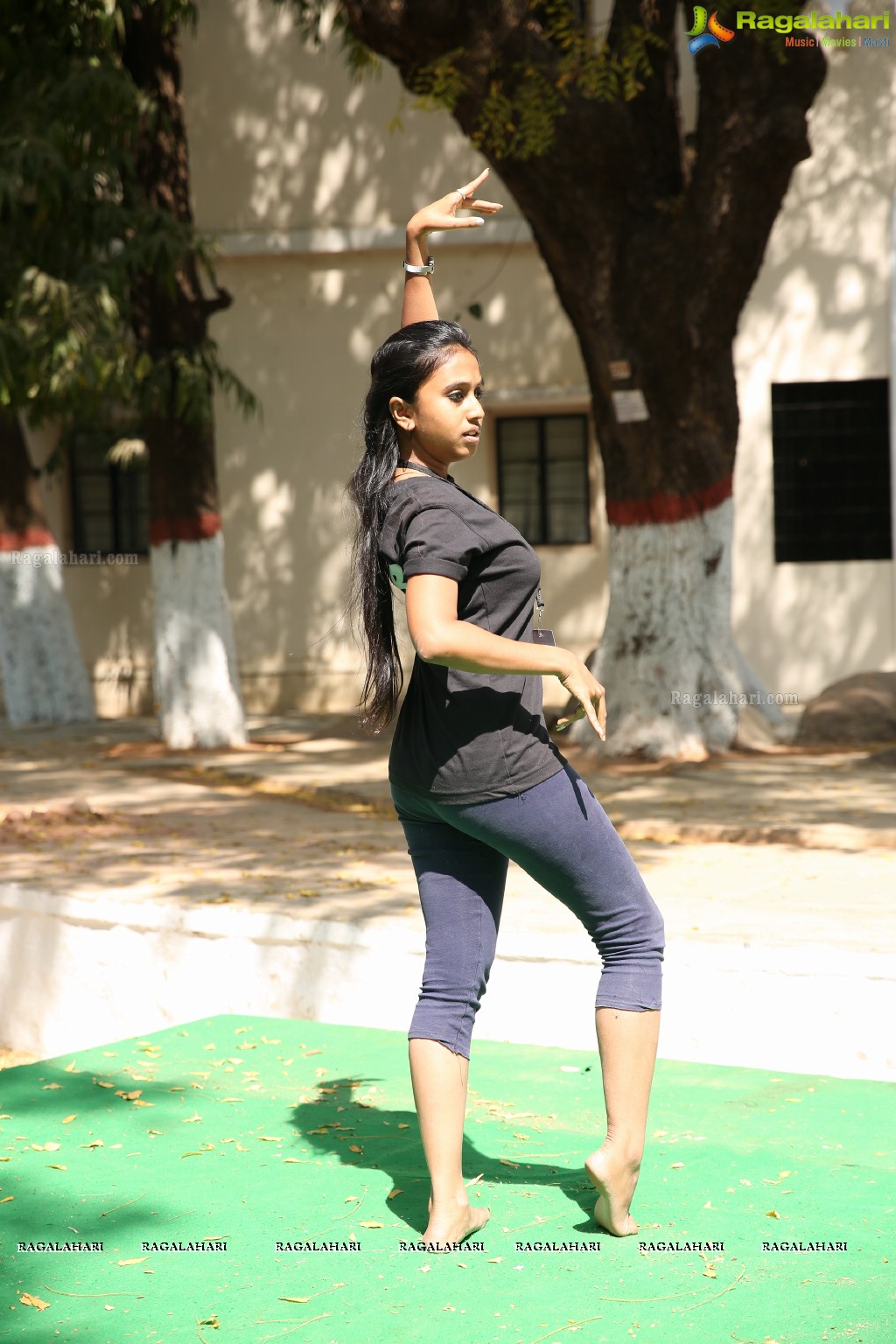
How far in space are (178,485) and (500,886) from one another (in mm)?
8512

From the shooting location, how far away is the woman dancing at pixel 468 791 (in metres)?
2.77

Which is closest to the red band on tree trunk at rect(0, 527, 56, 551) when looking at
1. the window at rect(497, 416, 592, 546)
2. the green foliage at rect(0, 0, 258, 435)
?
the green foliage at rect(0, 0, 258, 435)

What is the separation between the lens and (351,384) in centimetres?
1416

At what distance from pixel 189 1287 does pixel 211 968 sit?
213cm

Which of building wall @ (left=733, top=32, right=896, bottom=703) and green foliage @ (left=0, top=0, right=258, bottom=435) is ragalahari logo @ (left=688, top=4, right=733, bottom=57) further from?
building wall @ (left=733, top=32, right=896, bottom=703)

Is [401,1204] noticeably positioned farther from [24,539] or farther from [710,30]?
[24,539]

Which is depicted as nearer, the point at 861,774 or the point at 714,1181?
the point at 714,1181

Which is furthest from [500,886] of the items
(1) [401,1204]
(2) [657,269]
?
(2) [657,269]

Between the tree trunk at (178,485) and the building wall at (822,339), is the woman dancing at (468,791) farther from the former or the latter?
the building wall at (822,339)

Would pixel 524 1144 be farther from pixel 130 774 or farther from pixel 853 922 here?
pixel 130 774

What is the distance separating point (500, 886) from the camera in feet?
9.86

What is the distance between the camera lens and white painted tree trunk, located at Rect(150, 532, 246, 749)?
1112 cm

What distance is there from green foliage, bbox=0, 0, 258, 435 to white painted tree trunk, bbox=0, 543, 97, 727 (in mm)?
1857

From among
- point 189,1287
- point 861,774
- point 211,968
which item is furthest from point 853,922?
point 861,774
